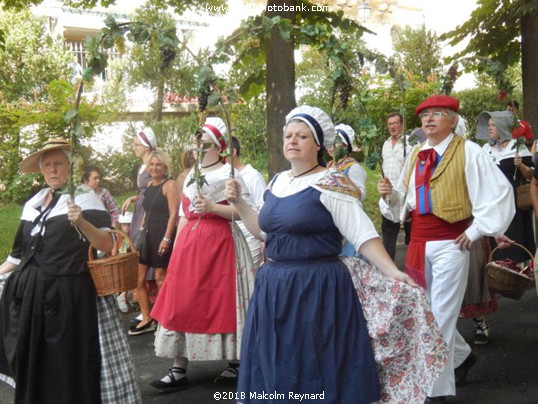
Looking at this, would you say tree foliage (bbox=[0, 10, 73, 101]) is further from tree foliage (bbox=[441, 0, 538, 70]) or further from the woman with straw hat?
the woman with straw hat

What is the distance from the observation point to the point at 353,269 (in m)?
3.64

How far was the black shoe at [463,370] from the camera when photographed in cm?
511

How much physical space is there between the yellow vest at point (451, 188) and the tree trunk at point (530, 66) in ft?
20.5

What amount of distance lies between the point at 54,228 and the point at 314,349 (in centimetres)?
167

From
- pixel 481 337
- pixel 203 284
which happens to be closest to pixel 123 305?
pixel 203 284

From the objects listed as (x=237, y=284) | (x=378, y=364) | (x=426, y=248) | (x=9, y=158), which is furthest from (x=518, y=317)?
(x=9, y=158)

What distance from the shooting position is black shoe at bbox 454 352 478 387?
5105mm

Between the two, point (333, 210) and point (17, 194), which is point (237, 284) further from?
point (17, 194)

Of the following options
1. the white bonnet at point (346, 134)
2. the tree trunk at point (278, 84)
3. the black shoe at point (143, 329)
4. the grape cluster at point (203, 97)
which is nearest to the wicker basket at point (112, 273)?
the grape cluster at point (203, 97)

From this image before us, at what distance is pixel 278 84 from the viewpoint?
813 cm

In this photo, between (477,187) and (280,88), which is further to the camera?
(280,88)

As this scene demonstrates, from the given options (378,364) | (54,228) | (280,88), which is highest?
(280,88)

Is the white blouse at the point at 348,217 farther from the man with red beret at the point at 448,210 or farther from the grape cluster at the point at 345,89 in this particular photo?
the man with red beret at the point at 448,210

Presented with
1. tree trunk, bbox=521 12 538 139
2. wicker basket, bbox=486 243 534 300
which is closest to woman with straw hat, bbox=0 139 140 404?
wicker basket, bbox=486 243 534 300
